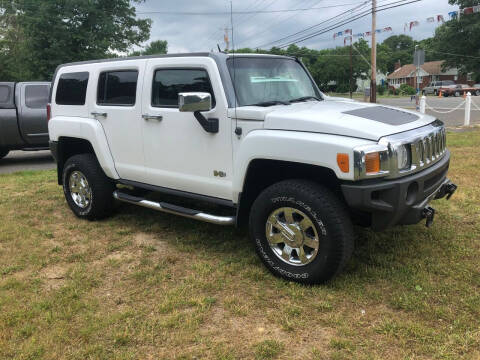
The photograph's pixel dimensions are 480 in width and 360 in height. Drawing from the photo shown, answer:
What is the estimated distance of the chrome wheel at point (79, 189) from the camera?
17.0 feet

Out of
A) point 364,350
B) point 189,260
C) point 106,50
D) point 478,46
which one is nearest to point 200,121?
point 189,260

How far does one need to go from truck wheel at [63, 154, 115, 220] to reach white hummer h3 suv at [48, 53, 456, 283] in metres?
0.02

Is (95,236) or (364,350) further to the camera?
(95,236)

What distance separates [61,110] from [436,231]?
458 cm

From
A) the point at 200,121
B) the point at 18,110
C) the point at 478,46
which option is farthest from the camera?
the point at 478,46

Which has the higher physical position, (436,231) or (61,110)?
(61,110)

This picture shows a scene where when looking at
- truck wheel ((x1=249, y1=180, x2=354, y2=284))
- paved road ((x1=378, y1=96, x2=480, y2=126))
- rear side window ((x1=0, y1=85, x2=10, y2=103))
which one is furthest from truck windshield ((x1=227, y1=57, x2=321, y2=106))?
paved road ((x1=378, y1=96, x2=480, y2=126))

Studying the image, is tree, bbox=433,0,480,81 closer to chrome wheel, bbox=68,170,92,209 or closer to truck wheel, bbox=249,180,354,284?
chrome wheel, bbox=68,170,92,209

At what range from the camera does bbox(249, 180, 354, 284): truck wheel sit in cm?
316

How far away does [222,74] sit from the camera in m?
3.73

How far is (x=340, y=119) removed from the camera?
3.19 meters

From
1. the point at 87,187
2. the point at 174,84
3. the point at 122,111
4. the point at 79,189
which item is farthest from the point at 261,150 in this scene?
the point at 79,189

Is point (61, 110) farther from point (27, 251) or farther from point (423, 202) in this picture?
point (423, 202)

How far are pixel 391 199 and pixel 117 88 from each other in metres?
3.13
